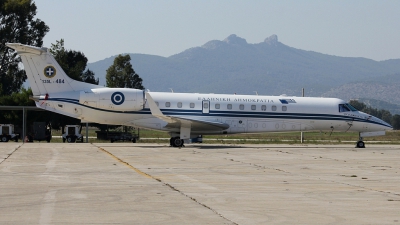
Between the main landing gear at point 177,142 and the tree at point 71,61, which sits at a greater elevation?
the tree at point 71,61

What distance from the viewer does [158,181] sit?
51.9 feet

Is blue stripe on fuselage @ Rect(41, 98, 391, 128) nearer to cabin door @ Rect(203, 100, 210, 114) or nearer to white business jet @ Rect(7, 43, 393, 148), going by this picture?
white business jet @ Rect(7, 43, 393, 148)

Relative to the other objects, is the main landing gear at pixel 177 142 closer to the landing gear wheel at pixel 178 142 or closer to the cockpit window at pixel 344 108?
the landing gear wheel at pixel 178 142

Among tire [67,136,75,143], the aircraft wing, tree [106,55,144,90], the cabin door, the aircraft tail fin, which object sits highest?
tree [106,55,144,90]

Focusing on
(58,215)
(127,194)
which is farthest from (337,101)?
(58,215)

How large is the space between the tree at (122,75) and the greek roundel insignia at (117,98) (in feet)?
120

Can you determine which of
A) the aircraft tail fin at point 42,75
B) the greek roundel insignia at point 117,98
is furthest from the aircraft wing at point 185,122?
the aircraft tail fin at point 42,75

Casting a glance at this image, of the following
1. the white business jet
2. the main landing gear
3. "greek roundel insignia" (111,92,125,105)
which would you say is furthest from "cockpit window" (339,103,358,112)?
"greek roundel insignia" (111,92,125,105)

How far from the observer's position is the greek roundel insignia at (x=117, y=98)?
1328 inches

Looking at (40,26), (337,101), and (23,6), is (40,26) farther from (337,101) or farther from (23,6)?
(337,101)

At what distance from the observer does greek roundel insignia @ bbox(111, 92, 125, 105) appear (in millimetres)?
33719

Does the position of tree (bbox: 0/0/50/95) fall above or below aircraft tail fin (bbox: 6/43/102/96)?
above

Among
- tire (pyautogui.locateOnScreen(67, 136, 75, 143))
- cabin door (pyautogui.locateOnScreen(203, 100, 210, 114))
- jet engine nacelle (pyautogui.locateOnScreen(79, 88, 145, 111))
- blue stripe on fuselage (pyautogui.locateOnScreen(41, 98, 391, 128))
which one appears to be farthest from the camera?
tire (pyautogui.locateOnScreen(67, 136, 75, 143))

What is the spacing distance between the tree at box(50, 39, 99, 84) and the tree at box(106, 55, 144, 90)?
3.43 metres
